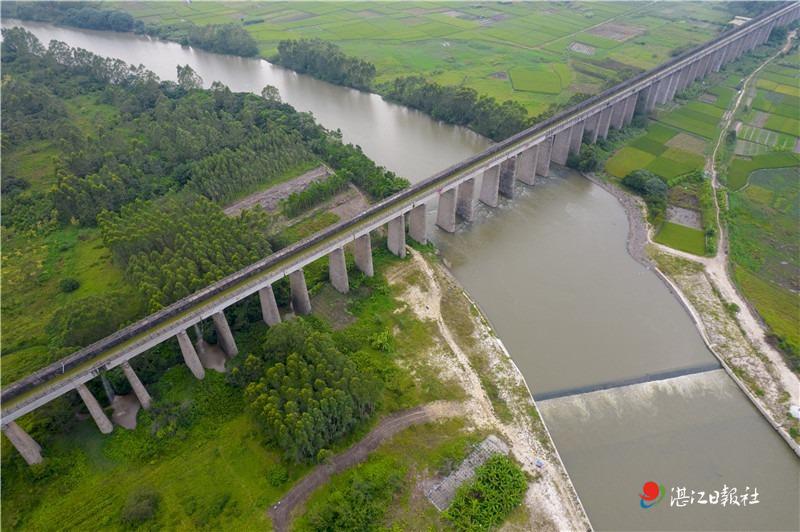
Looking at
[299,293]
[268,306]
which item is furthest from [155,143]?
[268,306]

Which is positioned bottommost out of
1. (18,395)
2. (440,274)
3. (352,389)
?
(440,274)

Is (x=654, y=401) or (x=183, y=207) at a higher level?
(x=183, y=207)

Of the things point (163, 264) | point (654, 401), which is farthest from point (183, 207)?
point (654, 401)

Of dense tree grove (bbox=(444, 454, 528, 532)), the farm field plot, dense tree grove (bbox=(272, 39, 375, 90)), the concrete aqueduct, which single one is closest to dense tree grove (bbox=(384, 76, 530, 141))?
the concrete aqueduct

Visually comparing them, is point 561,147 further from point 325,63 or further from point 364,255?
point 325,63

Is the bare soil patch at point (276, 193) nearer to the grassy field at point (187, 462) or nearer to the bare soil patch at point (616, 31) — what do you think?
the grassy field at point (187, 462)

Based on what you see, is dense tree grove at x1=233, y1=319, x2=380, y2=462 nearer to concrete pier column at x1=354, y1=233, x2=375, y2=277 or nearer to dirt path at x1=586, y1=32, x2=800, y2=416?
concrete pier column at x1=354, y1=233, x2=375, y2=277

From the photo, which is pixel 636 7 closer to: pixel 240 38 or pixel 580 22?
pixel 580 22
